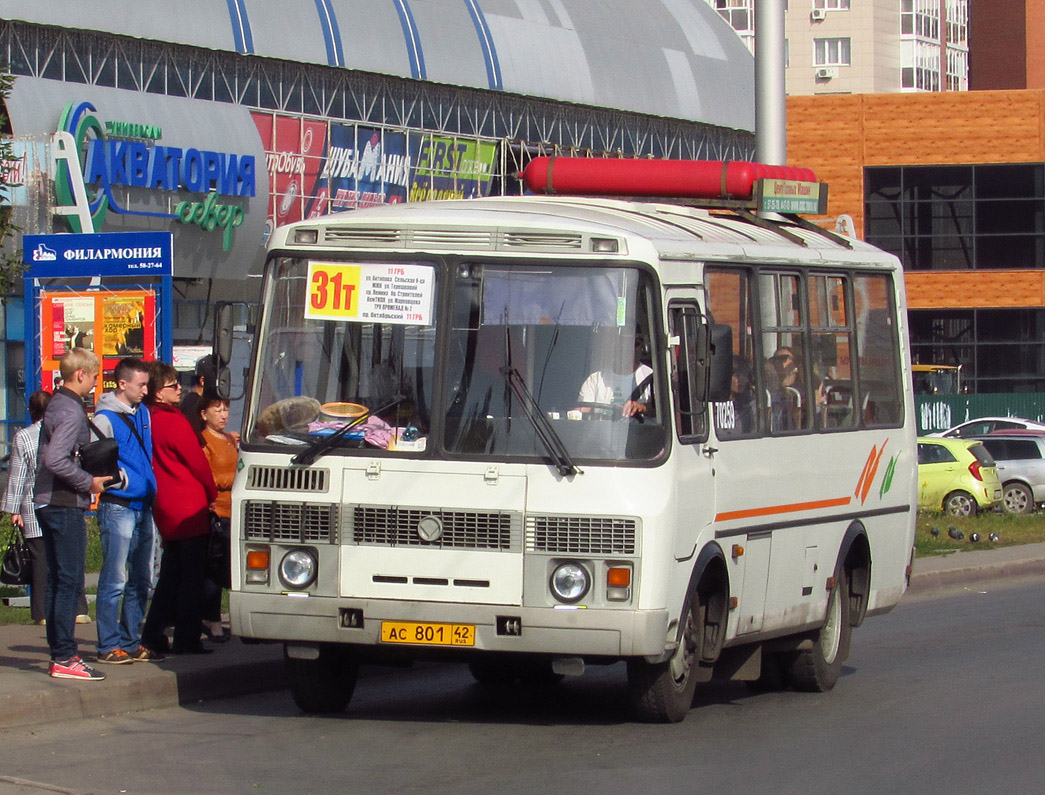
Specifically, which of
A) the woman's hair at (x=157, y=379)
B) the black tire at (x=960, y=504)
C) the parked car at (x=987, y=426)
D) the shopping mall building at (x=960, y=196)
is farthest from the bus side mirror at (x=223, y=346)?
the shopping mall building at (x=960, y=196)

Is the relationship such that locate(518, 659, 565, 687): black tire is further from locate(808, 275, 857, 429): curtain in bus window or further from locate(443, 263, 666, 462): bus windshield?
locate(443, 263, 666, 462): bus windshield

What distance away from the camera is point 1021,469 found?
32.4 m

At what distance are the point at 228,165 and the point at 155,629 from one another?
1133 inches

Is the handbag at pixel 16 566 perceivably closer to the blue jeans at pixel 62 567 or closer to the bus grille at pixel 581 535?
the blue jeans at pixel 62 567

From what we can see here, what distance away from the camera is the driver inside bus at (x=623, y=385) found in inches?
354

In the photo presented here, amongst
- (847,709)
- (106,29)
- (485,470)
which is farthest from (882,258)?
(106,29)

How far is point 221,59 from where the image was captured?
132ft

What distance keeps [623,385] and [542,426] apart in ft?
1.47

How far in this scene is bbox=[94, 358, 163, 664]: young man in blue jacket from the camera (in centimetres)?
1020

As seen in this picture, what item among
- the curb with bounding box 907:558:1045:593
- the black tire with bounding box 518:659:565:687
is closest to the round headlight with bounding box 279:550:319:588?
the black tire with bounding box 518:659:565:687

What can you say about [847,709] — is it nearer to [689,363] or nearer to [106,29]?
[689,363]

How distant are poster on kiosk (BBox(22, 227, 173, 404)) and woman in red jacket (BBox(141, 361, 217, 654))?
5.93 m

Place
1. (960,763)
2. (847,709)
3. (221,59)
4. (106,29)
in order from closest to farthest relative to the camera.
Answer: (960,763) < (847,709) < (106,29) < (221,59)

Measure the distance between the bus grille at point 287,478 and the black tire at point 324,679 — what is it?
96 cm
